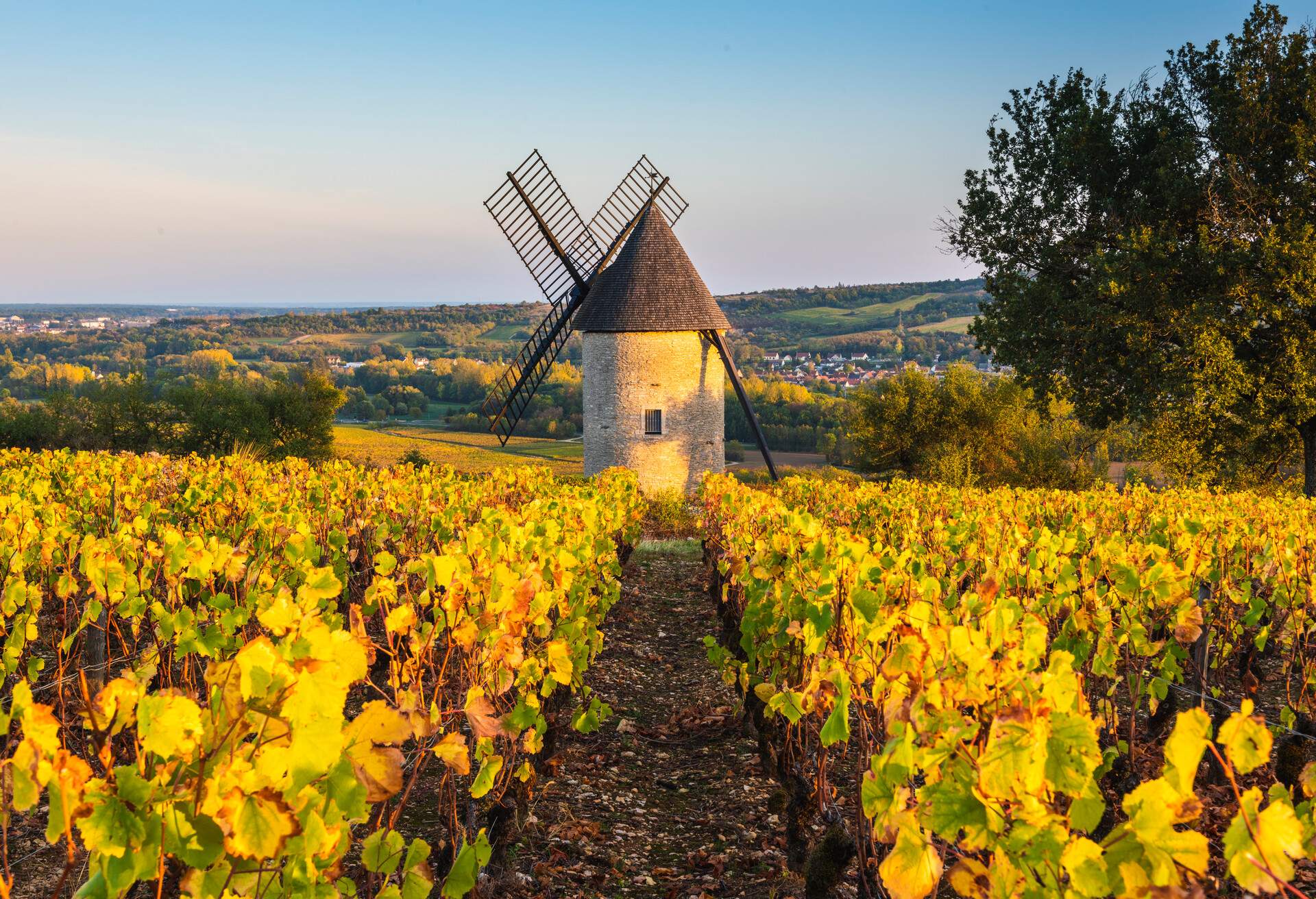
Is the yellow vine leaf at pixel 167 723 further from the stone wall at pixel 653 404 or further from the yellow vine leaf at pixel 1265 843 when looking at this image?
the stone wall at pixel 653 404

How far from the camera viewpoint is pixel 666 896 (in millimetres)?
4695

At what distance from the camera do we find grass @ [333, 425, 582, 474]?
151 feet

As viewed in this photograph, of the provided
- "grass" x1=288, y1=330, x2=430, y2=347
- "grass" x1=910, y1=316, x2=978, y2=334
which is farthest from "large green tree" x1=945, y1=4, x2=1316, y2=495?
"grass" x1=288, y1=330, x2=430, y2=347

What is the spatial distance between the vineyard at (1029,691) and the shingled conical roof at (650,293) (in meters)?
9.84

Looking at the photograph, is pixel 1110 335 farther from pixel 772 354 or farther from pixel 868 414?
pixel 772 354

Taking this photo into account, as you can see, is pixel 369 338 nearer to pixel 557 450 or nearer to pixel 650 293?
pixel 557 450

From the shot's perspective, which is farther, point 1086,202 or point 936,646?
point 1086,202

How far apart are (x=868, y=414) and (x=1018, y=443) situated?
4.95 m

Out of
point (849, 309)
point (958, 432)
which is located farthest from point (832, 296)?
point (958, 432)

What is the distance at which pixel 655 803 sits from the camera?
6.03m

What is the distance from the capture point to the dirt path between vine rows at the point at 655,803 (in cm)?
482

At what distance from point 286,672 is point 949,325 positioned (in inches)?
3808

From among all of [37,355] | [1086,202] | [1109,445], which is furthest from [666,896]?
[37,355]

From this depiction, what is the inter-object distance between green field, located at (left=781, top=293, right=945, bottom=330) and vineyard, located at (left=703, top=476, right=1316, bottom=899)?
94048mm
